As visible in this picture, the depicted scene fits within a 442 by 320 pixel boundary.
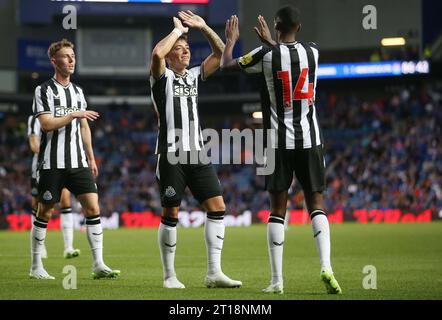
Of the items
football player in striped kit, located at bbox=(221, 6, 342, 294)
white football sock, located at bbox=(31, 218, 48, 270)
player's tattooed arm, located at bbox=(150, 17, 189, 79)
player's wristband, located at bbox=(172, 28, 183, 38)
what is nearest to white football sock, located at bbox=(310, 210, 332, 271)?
football player in striped kit, located at bbox=(221, 6, 342, 294)

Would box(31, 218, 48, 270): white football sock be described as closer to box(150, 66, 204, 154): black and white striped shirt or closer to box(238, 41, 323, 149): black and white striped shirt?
box(150, 66, 204, 154): black and white striped shirt

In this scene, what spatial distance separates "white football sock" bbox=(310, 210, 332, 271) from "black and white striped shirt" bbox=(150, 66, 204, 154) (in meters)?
1.49

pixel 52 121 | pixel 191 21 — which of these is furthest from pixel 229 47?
pixel 52 121

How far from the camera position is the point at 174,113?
9.05 metres

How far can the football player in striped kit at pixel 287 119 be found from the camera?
27.3 ft

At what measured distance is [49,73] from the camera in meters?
40.8

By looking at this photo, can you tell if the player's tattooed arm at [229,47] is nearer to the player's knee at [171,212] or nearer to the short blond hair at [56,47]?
the player's knee at [171,212]

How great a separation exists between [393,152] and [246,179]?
624cm

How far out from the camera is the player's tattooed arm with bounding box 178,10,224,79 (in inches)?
348

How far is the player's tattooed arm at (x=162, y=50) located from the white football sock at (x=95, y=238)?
98.7 inches

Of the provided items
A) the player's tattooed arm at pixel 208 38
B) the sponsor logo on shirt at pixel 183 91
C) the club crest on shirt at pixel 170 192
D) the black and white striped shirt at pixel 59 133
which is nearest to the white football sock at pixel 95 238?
the black and white striped shirt at pixel 59 133

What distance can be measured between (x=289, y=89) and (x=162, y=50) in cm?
127

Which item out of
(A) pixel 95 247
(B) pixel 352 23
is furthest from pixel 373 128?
(A) pixel 95 247

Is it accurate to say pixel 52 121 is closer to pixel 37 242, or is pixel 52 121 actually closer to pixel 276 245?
pixel 37 242
